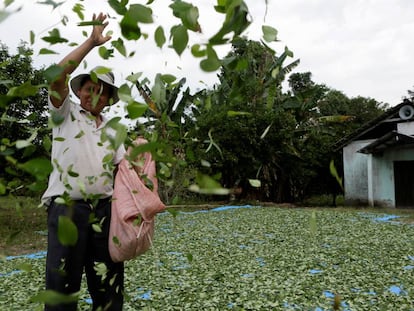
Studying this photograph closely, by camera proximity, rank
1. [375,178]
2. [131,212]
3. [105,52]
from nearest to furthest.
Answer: [105,52], [131,212], [375,178]

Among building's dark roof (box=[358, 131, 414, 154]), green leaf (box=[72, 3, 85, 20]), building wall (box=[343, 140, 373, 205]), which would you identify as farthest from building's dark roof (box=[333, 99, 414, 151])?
green leaf (box=[72, 3, 85, 20])

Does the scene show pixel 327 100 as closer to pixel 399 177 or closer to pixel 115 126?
pixel 399 177

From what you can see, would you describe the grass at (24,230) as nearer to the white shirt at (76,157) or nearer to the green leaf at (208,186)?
the white shirt at (76,157)

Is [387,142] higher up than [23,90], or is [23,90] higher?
[387,142]

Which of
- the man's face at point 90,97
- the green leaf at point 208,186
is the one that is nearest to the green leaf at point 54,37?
the green leaf at point 208,186

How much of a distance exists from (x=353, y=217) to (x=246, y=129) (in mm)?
4936

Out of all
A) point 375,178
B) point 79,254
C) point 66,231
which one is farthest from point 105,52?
point 375,178

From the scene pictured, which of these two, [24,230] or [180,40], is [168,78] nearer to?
[180,40]

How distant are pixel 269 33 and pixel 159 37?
21 centimetres

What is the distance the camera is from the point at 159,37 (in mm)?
763

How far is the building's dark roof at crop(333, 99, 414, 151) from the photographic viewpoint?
1391 centimetres

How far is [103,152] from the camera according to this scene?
6.16 feet


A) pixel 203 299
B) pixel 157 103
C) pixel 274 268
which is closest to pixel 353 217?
pixel 274 268

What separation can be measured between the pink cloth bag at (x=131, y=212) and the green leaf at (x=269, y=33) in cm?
82
